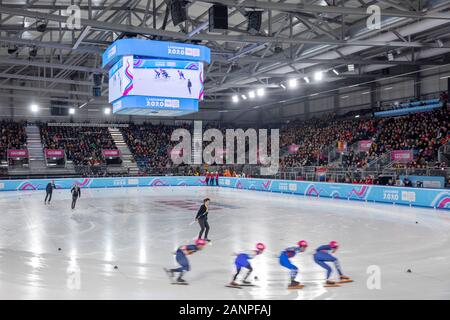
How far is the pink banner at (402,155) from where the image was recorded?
29516 mm

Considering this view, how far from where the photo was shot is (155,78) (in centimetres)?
1738

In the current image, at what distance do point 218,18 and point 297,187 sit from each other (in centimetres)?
1770

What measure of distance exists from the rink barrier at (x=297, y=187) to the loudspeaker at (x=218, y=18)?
→ 13321 mm

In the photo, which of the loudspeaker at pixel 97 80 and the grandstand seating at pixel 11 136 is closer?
the loudspeaker at pixel 97 80

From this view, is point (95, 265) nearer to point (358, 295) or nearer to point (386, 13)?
point (358, 295)

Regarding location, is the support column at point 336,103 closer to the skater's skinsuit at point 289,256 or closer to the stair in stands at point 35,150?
the stair in stands at point 35,150

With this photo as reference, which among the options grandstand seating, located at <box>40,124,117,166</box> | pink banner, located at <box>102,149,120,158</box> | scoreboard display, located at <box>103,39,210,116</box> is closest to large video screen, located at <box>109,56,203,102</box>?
scoreboard display, located at <box>103,39,210,116</box>

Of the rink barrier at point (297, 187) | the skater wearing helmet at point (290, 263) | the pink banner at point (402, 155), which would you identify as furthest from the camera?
the pink banner at point (402, 155)

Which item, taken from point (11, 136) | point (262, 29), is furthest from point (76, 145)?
point (262, 29)

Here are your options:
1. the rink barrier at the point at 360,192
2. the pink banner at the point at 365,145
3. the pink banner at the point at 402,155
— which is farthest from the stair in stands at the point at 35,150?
the pink banner at the point at 402,155

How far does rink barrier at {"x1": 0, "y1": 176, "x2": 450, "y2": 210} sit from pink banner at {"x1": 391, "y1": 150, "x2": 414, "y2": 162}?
18.5 feet

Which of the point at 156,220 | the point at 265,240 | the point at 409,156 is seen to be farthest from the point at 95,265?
the point at 409,156

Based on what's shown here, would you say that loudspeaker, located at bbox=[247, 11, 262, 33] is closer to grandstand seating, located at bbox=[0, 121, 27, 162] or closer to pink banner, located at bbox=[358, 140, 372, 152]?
pink banner, located at bbox=[358, 140, 372, 152]

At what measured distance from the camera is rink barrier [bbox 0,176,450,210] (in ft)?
72.4
